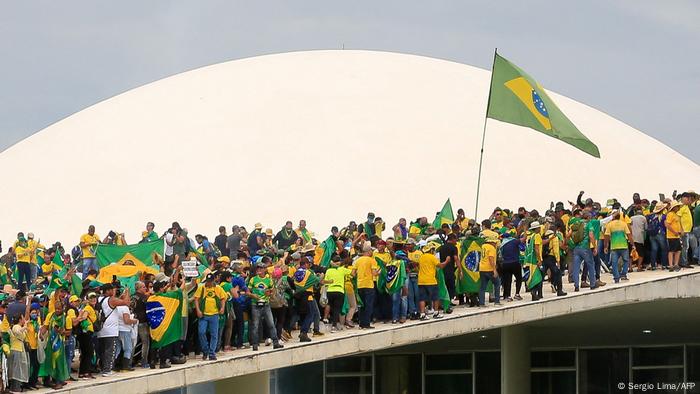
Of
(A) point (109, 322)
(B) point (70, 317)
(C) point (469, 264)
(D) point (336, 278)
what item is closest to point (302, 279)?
(D) point (336, 278)

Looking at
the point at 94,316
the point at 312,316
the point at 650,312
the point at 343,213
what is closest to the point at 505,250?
the point at 312,316

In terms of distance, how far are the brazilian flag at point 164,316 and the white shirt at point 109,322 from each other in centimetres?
51

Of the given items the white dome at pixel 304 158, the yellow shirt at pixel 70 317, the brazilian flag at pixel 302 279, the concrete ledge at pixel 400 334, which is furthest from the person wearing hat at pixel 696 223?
the white dome at pixel 304 158

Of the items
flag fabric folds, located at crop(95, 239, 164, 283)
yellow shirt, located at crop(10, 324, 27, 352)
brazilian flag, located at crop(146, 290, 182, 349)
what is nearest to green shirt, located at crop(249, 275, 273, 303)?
brazilian flag, located at crop(146, 290, 182, 349)

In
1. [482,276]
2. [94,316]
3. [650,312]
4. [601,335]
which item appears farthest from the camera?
[601,335]

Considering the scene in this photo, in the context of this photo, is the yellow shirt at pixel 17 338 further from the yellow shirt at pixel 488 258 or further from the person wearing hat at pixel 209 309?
the yellow shirt at pixel 488 258

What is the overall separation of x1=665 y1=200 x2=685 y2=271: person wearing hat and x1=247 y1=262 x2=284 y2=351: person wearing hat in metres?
6.75

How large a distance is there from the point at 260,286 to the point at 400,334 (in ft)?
8.35

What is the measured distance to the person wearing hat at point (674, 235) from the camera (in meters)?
21.0

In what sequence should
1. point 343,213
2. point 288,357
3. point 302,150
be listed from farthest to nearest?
point 302,150
point 343,213
point 288,357

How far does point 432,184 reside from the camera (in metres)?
33.0

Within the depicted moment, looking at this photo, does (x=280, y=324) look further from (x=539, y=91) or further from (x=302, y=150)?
(x=302, y=150)

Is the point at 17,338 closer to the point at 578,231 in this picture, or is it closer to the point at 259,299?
the point at 259,299

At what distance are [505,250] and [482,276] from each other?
0.52m
